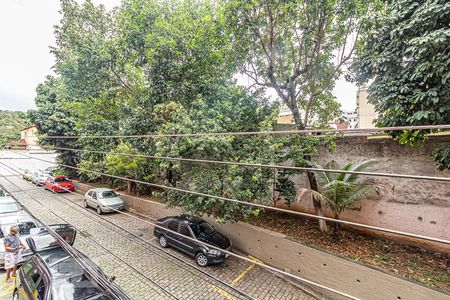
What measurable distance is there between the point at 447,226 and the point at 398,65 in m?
5.13

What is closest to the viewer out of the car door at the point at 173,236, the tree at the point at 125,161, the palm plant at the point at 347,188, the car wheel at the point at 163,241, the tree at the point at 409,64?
the tree at the point at 409,64

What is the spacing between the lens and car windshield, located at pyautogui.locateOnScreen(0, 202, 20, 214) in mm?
9702

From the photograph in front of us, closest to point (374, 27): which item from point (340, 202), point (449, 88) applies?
point (449, 88)

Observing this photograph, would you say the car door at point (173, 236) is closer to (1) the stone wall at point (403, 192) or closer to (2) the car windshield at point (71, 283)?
(2) the car windshield at point (71, 283)

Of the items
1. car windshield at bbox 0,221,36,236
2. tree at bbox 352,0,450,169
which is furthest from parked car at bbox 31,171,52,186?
tree at bbox 352,0,450,169

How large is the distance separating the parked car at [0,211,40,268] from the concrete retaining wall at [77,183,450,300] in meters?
7.24

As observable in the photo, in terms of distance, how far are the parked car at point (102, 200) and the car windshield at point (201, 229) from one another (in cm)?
705

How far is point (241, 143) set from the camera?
28.5 ft

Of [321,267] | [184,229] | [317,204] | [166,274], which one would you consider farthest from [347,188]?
[166,274]

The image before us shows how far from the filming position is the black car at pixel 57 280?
14.0 feet

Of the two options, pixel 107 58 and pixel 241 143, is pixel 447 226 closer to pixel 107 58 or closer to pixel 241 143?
pixel 241 143

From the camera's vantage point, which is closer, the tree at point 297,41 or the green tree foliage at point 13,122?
the tree at point 297,41

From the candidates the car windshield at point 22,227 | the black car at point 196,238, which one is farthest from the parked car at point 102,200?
the black car at point 196,238

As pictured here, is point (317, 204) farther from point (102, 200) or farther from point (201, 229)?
point (102, 200)
